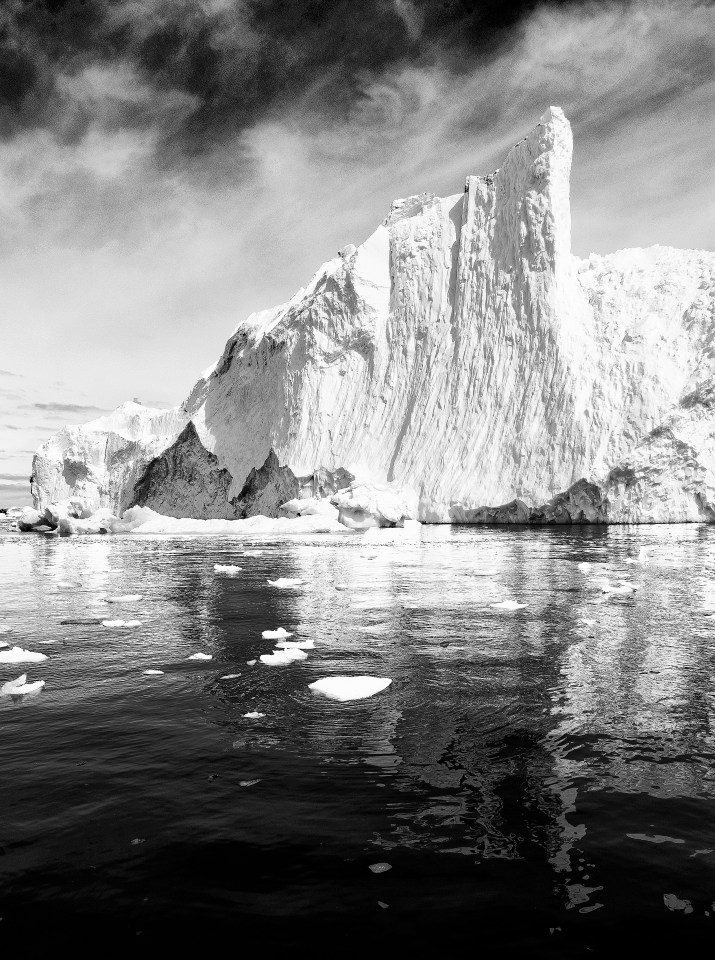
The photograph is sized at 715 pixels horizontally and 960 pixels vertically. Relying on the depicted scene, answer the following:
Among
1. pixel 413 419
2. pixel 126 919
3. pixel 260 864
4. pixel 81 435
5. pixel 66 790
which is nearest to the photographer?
pixel 126 919

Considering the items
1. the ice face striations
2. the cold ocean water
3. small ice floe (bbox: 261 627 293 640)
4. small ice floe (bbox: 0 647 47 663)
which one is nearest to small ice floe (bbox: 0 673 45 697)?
the cold ocean water

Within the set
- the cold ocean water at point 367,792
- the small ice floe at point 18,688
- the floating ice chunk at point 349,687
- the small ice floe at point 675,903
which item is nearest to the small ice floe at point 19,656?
the cold ocean water at point 367,792

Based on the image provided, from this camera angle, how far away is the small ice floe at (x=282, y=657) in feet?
22.6

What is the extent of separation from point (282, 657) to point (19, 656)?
264 cm

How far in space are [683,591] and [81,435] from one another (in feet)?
198

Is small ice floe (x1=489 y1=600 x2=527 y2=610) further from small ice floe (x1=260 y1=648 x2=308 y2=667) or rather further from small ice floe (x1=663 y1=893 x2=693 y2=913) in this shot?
small ice floe (x1=663 y1=893 x2=693 y2=913)

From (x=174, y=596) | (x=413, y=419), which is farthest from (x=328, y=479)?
(x=174, y=596)

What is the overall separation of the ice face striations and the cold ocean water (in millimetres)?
27343

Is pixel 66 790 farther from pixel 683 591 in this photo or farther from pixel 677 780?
pixel 683 591

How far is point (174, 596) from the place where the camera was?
1189 centimetres

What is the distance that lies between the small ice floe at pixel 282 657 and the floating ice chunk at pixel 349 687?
0.96 meters

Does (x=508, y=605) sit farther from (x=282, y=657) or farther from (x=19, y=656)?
(x=19, y=656)

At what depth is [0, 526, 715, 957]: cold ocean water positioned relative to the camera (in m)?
2.81

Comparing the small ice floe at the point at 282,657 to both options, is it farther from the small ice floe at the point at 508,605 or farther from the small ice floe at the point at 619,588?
the small ice floe at the point at 619,588
